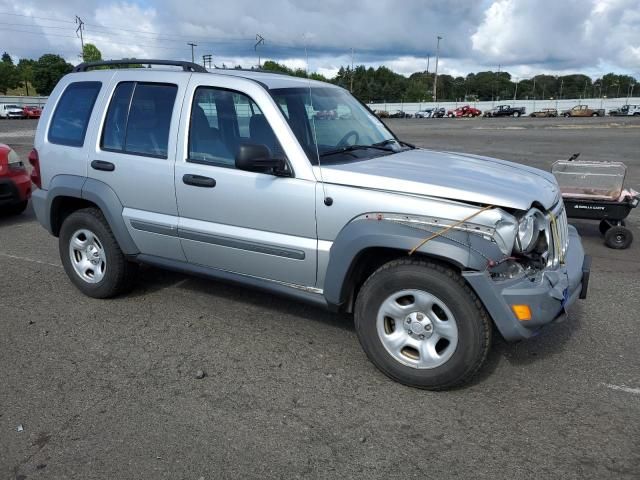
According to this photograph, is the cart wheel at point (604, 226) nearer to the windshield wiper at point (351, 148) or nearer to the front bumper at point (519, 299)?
the windshield wiper at point (351, 148)

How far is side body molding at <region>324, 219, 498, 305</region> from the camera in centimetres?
320

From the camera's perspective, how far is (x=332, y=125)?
14.1 ft

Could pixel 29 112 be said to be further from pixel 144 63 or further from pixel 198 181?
pixel 198 181

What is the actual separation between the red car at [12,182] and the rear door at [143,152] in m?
4.02

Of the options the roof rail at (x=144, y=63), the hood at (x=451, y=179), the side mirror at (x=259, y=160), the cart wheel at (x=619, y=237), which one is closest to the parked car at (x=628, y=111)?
the cart wheel at (x=619, y=237)

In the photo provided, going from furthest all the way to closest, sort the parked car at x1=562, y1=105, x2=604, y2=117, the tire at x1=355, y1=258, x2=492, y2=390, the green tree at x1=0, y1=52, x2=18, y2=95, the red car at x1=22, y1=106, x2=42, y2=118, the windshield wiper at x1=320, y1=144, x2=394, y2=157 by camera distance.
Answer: the green tree at x1=0, y1=52, x2=18, y2=95 → the parked car at x1=562, y1=105, x2=604, y2=117 → the red car at x1=22, y1=106, x2=42, y2=118 → the windshield wiper at x1=320, y1=144, x2=394, y2=157 → the tire at x1=355, y1=258, x2=492, y2=390

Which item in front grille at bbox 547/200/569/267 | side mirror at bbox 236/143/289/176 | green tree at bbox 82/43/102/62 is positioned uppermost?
green tree at bbox 82/43/102/62

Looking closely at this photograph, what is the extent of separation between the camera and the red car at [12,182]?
25.9 feet

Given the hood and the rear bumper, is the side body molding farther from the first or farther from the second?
the rear bumper

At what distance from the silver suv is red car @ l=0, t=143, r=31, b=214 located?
321 centimetres

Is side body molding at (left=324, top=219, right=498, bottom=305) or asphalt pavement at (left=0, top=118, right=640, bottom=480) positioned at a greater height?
side body molding at (left=324, top=219, right=498, bottom=305)

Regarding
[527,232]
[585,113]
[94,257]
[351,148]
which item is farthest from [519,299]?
[585,113]

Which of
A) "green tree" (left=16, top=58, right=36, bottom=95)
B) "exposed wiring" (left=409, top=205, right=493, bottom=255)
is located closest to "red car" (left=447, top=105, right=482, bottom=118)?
"exposed wiring" (left=409, top=205, right=493, bottom=255)

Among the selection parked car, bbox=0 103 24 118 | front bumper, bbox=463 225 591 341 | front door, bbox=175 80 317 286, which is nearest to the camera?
front bumper, bbox=463 225 591 341
